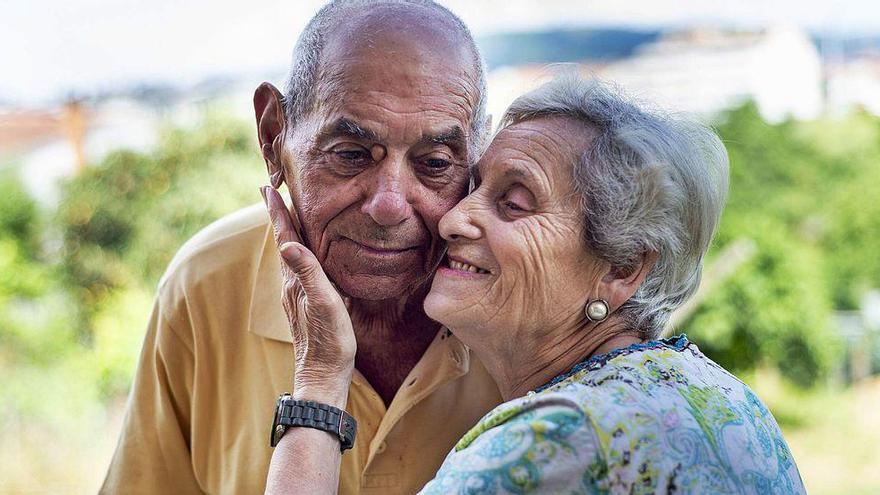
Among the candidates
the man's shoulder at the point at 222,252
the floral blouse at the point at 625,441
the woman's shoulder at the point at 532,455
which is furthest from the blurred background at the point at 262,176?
the woman's shoulder at the point at 532,455

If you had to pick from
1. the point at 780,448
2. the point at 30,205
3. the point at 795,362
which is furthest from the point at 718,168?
the point at 30,205

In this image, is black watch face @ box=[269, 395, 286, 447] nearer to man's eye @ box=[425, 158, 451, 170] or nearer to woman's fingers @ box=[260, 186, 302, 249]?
woman's fingers @ box=[260, 186, 302, 249]

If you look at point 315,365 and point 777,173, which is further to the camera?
point 777,173

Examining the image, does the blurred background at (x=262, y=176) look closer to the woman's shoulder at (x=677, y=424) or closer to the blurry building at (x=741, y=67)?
the blurry building at (x=741, y=67)

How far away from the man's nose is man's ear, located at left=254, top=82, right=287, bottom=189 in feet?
0.87

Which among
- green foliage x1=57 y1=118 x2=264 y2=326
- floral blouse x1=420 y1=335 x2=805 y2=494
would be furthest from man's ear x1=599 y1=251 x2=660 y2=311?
green foliage x1=57 y1=118 x2=264 y2=326

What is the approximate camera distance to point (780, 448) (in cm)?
164

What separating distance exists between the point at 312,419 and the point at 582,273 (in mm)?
534

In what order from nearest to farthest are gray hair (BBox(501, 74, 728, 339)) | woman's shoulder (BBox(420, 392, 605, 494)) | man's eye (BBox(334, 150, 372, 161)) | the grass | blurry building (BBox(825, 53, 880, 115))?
1. woman's shoulder (BBox(420, 392, 605, 494))
2. gray hair (BBox(501, 74, 728, 339))
3. man's eye (BBox(334, 150, 372, 161))
4. the grass
5. blurry building (BBox(825, 53, 880, 115))

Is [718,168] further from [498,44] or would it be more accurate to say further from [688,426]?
[498,44]

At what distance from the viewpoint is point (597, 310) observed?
173 cm

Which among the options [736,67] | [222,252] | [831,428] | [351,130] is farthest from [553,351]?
[736,67]

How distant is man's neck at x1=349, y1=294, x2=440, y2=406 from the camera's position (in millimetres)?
2061

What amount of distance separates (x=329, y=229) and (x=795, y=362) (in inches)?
261
